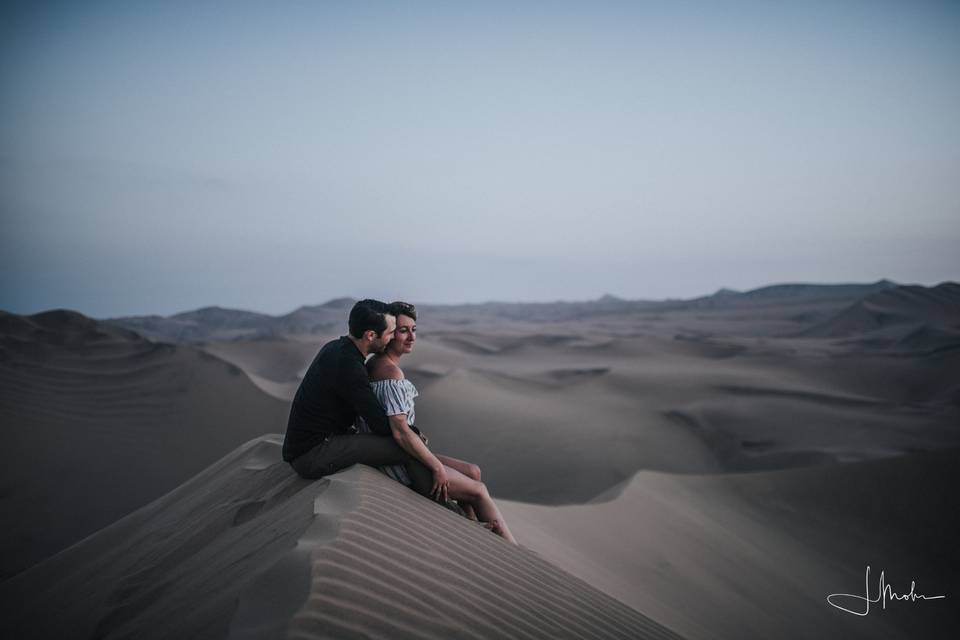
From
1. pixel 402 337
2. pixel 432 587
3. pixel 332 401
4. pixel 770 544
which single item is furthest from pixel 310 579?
pixel 770 544

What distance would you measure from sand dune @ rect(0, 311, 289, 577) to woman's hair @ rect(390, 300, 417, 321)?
213 inches

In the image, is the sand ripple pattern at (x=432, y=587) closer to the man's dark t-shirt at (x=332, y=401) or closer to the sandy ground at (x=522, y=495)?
the sandy ground at (x=522, y=495)

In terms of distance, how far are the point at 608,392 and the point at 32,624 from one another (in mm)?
12869

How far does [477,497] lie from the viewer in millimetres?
3871

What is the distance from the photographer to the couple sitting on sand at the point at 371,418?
3645 mm

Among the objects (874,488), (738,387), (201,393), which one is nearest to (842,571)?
(874,488)

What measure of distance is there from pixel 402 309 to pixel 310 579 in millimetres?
2100

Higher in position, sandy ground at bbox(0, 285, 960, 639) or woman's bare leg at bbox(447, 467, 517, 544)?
woman's bare leg at bbox(447, 467, 517, 544)

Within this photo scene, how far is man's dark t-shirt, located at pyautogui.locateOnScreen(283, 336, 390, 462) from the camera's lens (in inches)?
143

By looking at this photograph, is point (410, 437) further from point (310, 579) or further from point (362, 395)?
point (310, 579)

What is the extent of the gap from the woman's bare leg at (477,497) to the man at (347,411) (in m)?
0.19
